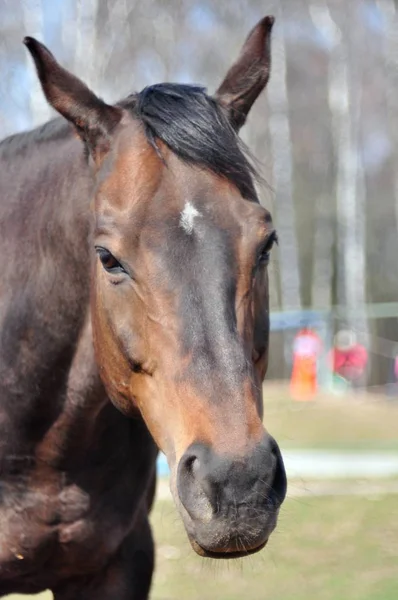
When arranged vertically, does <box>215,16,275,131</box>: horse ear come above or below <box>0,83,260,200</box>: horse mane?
above

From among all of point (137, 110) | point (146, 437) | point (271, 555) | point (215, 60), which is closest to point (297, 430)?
point (271, 555)

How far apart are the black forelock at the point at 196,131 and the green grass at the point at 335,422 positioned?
7042 millimetres

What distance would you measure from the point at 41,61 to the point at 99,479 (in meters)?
1.58

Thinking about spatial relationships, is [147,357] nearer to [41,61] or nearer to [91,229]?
[91,229]

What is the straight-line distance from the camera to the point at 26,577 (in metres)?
3.60

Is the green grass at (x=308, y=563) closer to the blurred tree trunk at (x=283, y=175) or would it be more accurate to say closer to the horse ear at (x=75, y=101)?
the horse ear at (x=75, y=101)

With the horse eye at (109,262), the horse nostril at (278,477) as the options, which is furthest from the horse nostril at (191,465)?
the horse eye at (109,262)

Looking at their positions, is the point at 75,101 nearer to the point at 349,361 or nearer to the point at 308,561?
the point at 308,561

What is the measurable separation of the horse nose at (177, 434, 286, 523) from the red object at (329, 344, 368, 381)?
48.6ft

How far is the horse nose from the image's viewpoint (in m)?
2.35

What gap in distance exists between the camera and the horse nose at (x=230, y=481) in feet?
7.70

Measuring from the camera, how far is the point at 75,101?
10.3 ft

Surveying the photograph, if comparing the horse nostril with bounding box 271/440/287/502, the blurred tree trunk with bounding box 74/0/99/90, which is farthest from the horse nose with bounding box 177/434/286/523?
the blurred tree trunk with bounding box 74/0/99/90

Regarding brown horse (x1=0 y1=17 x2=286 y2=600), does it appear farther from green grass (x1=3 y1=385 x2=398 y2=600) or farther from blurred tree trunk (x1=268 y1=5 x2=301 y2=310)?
blurred tree trunk (x1=268 y1=5 x2=301 y2=310)
